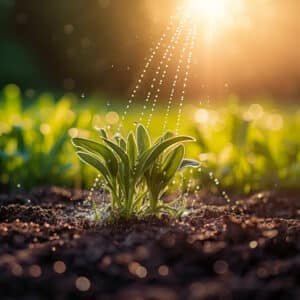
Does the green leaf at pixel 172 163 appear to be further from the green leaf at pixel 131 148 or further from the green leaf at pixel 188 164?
the green leaf at pixel 131 148

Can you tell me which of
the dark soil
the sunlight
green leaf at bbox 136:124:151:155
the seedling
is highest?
the sunlight

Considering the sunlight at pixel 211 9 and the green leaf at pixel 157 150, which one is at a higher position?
the sunlight at pixel 211 9

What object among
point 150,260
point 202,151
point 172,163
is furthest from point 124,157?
point 202,151

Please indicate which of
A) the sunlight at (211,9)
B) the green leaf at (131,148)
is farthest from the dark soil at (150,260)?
the sunlight at (211,9)

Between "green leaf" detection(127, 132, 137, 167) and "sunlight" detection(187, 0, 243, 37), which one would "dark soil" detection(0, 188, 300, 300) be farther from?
"sunlight" detection(187, 0, 243, 37)

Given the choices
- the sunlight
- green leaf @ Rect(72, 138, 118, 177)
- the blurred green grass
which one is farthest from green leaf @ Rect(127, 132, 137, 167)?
the sunlight

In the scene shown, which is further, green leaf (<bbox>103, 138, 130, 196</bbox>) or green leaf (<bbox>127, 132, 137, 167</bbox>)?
green leaf (<bbox>127, 132, 137, 167</bbox>)

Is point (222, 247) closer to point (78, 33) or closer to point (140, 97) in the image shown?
point (78, 33)

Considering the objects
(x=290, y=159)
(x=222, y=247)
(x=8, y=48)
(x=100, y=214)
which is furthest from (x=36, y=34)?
(x=222, y=247)
